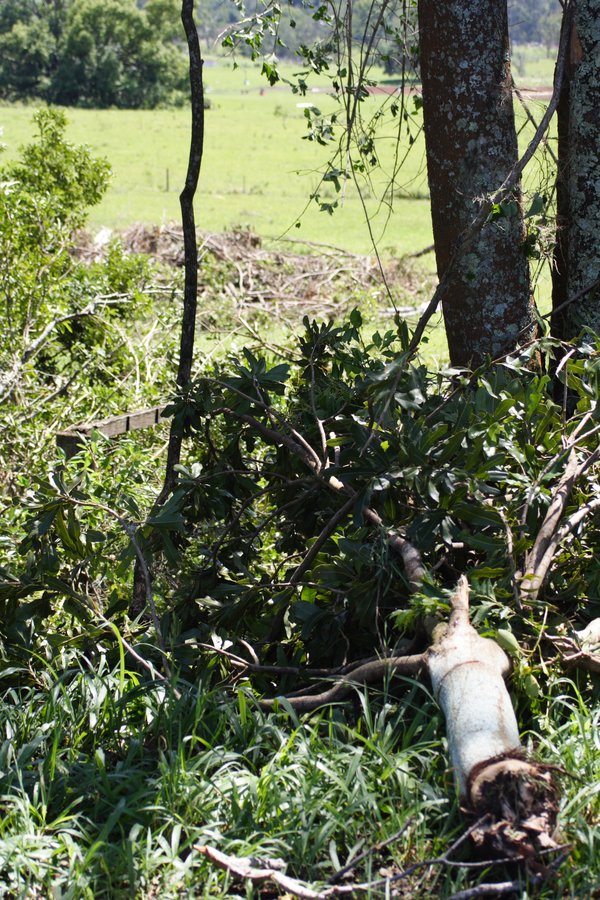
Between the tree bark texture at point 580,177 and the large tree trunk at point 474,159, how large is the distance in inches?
8.8

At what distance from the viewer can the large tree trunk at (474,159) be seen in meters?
3.93

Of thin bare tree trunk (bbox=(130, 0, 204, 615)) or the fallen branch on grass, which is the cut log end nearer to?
the fallen branch on grass

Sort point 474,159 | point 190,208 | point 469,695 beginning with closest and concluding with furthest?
point 469,695 → point 190,208 → point 474,159

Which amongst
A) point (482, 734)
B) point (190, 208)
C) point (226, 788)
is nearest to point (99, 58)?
point (190, 208)

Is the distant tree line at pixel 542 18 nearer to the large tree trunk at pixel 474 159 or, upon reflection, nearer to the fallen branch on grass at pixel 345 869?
the large tree trunk at pixel 474 159

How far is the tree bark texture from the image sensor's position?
4055 mm

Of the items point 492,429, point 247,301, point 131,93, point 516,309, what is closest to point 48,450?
point 516,309

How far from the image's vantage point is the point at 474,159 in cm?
399

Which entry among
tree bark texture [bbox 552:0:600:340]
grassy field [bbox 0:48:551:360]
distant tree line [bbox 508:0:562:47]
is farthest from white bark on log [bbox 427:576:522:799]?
distant tree line [bbox 508:0:562:47]

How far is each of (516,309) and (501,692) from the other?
77.5 inches

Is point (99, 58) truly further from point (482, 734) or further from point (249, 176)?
point (482, 734)

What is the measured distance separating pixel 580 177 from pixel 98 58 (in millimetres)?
52701

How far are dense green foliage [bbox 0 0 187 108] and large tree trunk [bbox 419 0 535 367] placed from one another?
50327mm

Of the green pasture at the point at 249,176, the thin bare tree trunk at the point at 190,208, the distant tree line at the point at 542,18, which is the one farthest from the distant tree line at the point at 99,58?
the thin bare tree trunk at the point at 190,208
